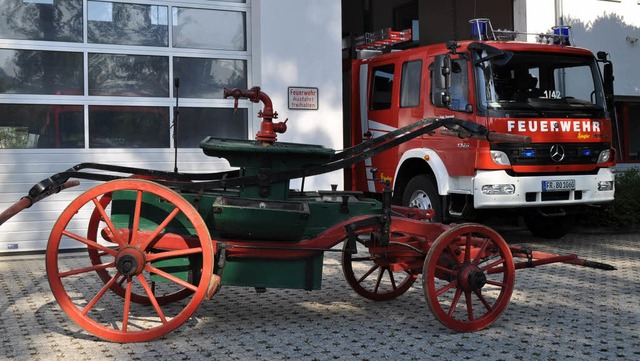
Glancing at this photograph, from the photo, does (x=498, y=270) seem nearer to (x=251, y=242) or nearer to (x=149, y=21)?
(x=251, y=242)

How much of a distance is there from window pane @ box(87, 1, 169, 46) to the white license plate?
16.8ft

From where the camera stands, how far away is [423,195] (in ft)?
32.5

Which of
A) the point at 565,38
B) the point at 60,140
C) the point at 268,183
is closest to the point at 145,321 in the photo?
the point at 268,183

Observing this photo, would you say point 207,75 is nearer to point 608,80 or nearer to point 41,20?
point 41,20

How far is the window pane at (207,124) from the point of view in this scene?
10.3 meters

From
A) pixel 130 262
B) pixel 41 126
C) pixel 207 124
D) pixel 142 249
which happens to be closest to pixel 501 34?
pixel 207 124

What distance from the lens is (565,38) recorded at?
406 inches

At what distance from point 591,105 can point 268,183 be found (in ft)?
18.7

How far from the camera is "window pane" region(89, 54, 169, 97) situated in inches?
388

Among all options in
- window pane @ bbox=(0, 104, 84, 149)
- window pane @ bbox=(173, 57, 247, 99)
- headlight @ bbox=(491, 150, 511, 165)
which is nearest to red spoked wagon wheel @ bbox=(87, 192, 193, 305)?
window pane @ bbox=(0, 104, 84, 149)

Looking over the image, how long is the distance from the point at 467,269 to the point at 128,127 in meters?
5.95

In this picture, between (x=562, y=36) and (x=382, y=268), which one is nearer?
(x=382, y=268)

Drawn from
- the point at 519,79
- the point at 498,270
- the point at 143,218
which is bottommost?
the point at 498,270

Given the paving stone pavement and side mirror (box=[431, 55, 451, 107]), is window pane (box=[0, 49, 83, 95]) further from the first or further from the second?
side mirror (box=[431, 55, 451, 107])
